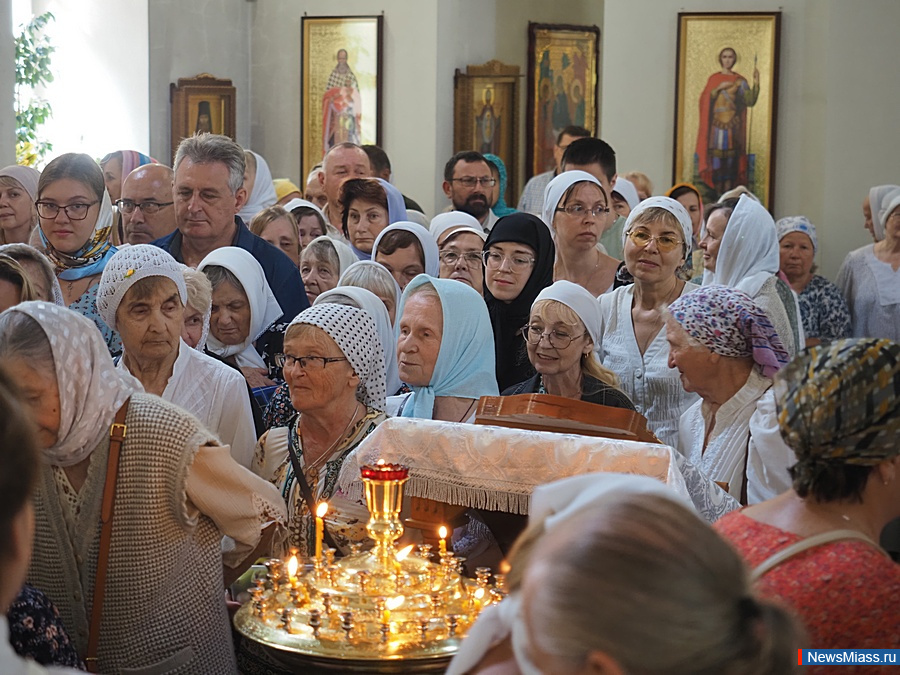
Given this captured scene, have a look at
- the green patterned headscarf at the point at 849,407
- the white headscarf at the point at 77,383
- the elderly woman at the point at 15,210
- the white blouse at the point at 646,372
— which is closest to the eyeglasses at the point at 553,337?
the white blouse at the point at 646,372

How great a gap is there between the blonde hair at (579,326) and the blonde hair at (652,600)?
3.19 meters

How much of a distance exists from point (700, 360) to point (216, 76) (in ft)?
35.0

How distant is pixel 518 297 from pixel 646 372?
814 mm

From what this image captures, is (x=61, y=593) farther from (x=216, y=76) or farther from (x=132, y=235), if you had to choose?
(x=216, y=76)

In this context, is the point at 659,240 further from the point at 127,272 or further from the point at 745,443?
the point at 127,272

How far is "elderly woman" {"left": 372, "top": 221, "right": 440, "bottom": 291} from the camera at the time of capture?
21.4 feet

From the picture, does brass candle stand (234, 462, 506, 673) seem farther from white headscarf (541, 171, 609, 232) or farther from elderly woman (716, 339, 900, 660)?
white headscarf (541, 171, 609, 232)

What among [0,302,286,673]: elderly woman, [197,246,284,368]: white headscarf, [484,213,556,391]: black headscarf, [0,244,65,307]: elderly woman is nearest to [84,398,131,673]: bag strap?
[0,302,286,673]: elderly woman

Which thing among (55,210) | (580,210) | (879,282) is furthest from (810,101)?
(55,210)

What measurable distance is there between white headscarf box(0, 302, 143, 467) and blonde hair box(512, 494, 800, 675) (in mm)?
1637

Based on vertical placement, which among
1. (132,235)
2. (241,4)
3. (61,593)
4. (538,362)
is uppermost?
(241,4)

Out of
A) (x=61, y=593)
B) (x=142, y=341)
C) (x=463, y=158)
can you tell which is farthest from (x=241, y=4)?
(x=61, y=593)

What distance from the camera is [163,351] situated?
14.8ft

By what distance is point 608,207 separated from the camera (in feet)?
21.7
